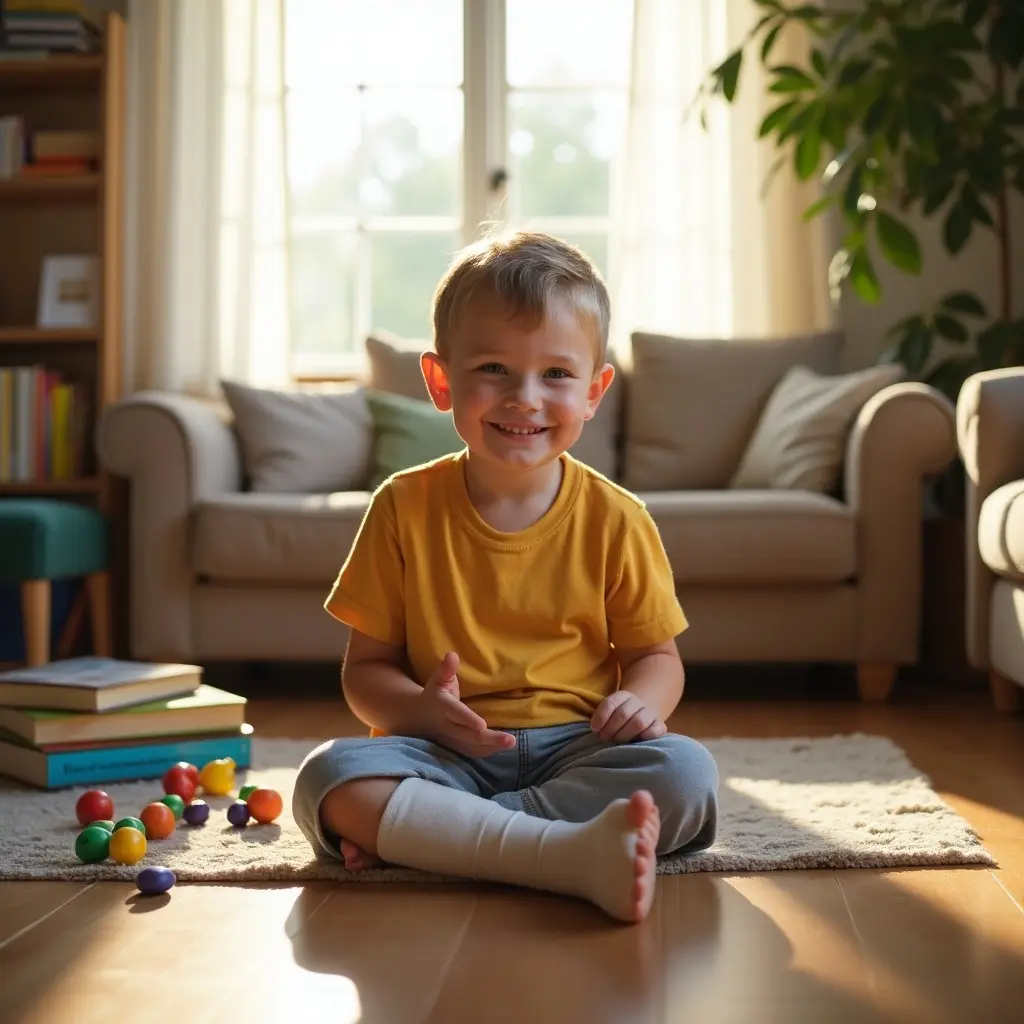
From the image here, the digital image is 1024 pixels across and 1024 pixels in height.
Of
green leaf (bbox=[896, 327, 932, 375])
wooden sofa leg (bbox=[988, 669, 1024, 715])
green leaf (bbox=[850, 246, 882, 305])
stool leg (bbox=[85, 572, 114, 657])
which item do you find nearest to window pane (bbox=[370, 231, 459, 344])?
stool leg (bbox=[85, 572, 114, 657])

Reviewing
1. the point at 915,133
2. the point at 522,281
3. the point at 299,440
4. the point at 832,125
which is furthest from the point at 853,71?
the point at 522,281

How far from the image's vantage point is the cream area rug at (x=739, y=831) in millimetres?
1536

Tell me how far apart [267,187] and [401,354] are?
2.60 feet

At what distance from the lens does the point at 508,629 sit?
1635mm

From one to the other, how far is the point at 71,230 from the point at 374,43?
1.11 m

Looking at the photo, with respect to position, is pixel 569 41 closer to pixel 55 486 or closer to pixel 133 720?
pixel 55 486

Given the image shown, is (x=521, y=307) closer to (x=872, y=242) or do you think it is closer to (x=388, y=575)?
(x=388, y=575)

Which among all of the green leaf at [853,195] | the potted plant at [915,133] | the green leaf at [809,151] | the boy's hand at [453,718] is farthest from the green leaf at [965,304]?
the boy's hand at [453,718]

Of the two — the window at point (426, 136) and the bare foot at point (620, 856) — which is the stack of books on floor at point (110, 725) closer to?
the bare foot at point (620, 856)

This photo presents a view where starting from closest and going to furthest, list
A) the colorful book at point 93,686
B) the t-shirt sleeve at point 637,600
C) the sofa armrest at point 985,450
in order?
the t-shirt sleeve at point 637,600
the colorful book at point 93,686
the sofa armrest at point 985,450

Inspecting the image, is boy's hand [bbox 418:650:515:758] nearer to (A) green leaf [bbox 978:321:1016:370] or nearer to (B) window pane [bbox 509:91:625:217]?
(A) green leaf [bbox 978:321:1016:370]

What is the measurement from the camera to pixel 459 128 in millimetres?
4398

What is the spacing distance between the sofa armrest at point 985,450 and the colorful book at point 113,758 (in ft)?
4.80

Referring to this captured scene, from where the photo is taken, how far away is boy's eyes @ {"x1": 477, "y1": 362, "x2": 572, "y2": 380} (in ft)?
5.19
